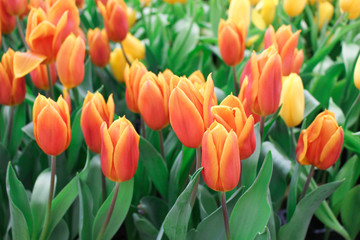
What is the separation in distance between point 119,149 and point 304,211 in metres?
0.33


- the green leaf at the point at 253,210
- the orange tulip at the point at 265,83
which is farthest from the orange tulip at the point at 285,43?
the green leaf at the point at 253,210

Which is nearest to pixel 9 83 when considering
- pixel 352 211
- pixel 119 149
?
pixel 119 149

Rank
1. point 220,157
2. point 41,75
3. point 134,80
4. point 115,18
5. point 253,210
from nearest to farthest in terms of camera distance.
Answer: point 220,157 < point 253,210 < point 134,80 < point 41,75 < point 115,18

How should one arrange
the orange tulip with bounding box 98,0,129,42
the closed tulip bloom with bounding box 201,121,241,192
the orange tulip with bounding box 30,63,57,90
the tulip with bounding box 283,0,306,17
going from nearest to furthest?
the closed tulip bloom with bounding box 201,121,241,192, the orange tulip with bounding box 30,63,57,90, the orange tulip with bounding box 98,0,129,42, the tulip with bounding box 283,0,306,17

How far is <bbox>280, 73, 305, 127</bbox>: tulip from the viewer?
0.81m

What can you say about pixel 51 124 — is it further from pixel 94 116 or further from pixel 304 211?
pixel 304 211

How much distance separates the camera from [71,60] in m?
0.83

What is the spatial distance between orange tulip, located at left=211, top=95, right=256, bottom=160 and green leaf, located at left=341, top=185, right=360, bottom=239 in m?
0.41

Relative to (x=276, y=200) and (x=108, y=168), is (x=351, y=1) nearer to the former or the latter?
(x=276, y=200)

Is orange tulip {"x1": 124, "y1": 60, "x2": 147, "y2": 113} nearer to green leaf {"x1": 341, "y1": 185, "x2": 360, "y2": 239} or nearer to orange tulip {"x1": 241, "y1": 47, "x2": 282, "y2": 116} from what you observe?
orange tulip {"x1": 241, "y1": 47, "x2": 282, "y2": 116}

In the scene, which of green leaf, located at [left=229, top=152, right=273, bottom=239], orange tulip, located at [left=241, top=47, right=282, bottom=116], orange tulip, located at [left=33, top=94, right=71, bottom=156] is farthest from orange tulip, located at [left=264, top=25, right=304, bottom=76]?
orange tulip, located at [left=33, top=94, right=71, bottom=156]

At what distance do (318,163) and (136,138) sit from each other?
29 centimetres

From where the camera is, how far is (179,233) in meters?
0.67

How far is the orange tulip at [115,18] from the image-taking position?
1.06 m
